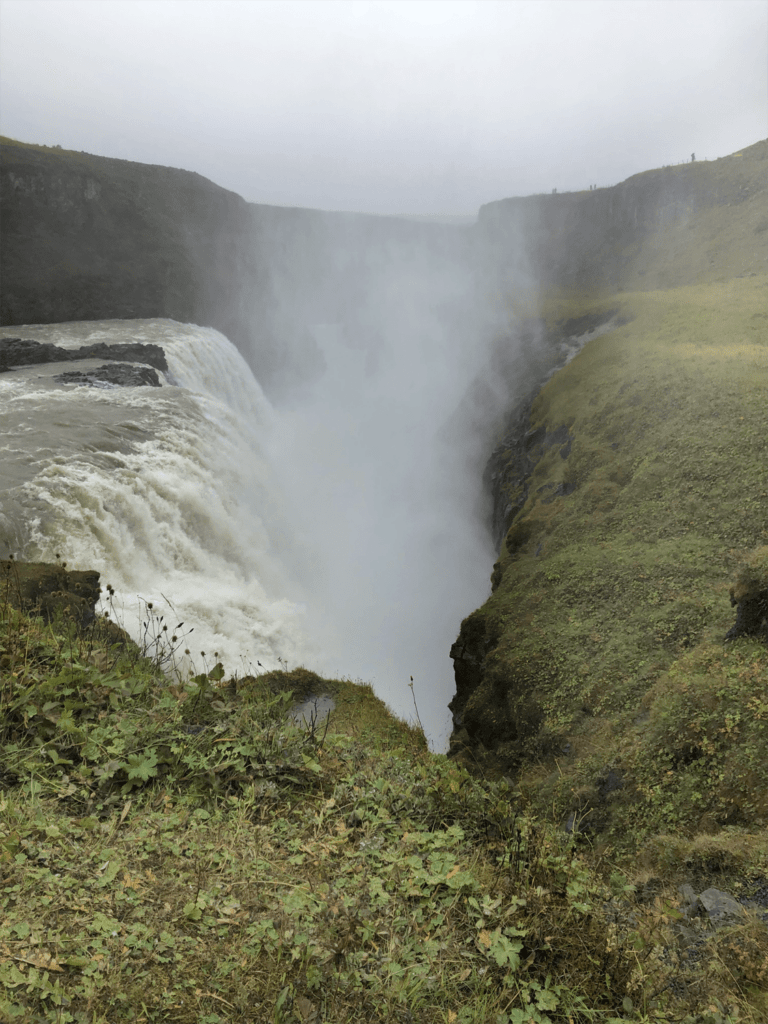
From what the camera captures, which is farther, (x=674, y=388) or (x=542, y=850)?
(x=674, y=388)

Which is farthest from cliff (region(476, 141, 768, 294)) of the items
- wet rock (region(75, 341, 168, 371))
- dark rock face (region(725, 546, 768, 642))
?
wet rock (region(75, 341, 168, 371))

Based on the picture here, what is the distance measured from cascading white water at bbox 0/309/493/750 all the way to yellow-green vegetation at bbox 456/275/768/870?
6454 mm

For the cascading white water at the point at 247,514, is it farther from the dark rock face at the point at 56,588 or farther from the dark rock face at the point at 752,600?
the dark rock face at the point at 752,600

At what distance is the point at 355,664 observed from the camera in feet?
78.2

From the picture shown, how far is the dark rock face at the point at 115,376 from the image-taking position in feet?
85.3

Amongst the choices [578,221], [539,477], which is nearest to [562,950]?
[539,477]

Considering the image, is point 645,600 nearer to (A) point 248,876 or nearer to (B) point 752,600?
(B) point 752,600

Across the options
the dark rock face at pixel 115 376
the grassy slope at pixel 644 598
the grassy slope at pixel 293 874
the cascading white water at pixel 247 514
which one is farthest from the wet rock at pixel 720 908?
the dark rock face at pixel 115 376

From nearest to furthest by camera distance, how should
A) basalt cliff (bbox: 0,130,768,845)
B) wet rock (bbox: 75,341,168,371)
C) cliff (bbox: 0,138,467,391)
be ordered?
basalt cliff (bbox: 0,130,768,845)
wet rock (bbox: 75,341,168,371)
cliff (bbox: 0,138,467,391)

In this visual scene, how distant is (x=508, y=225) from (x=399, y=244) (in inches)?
546

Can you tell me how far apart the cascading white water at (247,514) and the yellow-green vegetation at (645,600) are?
6454 millimetres

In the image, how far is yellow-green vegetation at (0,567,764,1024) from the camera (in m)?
3.08

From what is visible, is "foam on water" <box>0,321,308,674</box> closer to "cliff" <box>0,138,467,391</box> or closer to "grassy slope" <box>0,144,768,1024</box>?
"grassy slope" <box>0,144,768,1024</box>

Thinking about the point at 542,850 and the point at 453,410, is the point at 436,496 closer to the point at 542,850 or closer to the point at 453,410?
the point at 453,410
